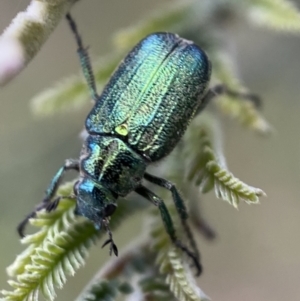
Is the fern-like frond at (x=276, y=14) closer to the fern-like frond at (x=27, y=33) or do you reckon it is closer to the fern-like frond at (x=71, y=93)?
the fern-like frond at (x=71, y=93)

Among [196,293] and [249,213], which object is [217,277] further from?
[196,293]

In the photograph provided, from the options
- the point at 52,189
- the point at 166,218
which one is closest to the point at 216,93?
the point at 166,218

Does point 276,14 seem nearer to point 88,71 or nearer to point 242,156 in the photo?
point 88,71

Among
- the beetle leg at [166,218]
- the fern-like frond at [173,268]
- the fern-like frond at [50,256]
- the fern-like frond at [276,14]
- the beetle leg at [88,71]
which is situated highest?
the fern-like frond at [276,14]

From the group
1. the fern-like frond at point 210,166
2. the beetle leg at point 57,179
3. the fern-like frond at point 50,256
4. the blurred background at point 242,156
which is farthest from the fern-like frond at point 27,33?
the blurred background at point 242,156

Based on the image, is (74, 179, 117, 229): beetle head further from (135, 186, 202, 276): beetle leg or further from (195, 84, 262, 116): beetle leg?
(195, 84, 262, 116): beetle leg

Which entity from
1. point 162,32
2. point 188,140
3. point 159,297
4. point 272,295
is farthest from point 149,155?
point 272,295
